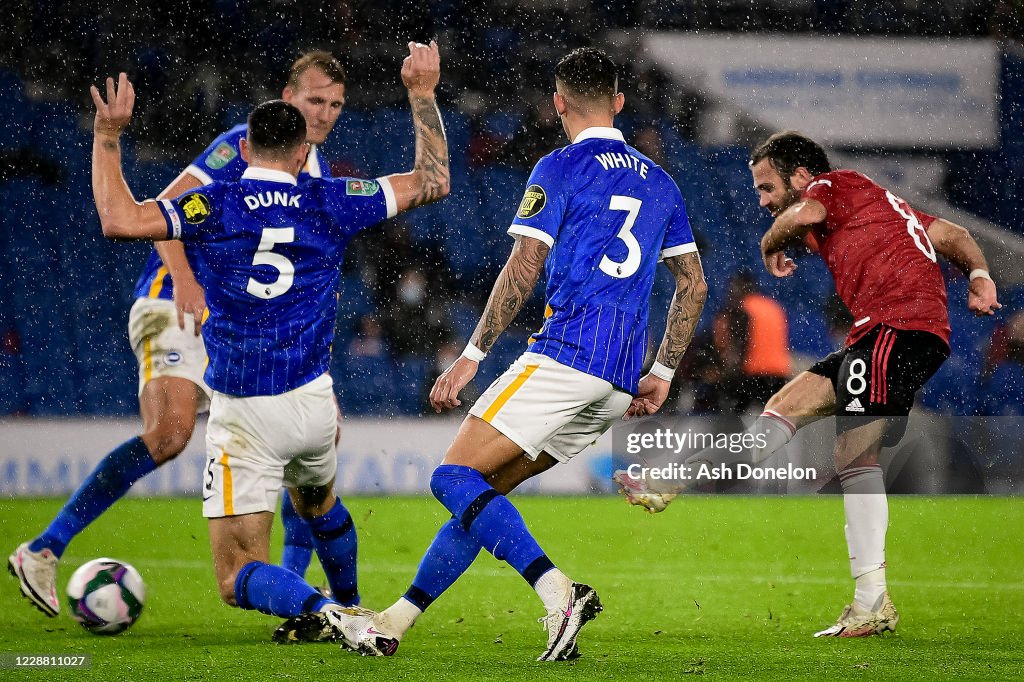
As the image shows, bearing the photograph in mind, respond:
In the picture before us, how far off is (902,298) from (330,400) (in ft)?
7.02

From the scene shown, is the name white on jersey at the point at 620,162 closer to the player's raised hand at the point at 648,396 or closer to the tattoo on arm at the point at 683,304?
the tattoo on arm at the point at 683,304

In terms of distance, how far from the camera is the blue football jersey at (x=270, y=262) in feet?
13.1

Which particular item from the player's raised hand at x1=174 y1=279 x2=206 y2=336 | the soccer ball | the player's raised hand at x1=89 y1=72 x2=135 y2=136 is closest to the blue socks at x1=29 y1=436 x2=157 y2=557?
the soccer ball

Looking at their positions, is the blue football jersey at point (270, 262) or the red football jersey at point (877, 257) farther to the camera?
the red football jersey at point (877, 257)

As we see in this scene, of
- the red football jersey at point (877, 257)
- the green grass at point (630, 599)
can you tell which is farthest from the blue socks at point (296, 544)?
the red football jersey at point (877, 257)

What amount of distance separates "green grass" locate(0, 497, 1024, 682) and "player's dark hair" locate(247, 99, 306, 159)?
157cm

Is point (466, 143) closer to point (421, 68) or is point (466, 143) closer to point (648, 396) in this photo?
point (421, 68)

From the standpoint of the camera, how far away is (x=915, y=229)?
4867 millimetres

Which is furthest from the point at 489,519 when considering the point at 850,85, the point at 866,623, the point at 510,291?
the point at 850,85

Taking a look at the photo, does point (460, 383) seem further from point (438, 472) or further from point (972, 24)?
point (972, 24)

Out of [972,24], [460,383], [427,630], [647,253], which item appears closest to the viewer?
Result: [460,383]

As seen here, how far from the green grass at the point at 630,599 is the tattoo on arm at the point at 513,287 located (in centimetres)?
98

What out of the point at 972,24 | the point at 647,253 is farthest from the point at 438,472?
the point at 972,24

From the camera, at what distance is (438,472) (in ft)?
12.5
